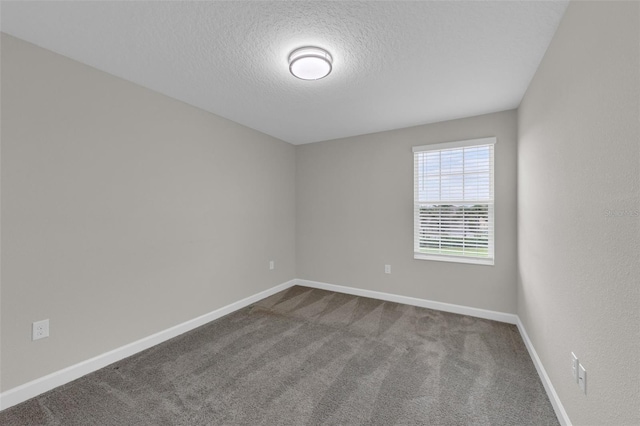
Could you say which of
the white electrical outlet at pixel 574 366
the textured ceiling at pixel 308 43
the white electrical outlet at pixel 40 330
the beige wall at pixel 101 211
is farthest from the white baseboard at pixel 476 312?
the white electrical outlet at pixel 40 330

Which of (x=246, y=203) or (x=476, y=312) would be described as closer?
(x=476, y=312)

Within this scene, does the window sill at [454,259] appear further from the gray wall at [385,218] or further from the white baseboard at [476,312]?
the white baseboard at [476,312]

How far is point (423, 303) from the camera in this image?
3.49 meters

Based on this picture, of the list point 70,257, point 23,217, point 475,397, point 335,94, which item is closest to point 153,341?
point 70,257

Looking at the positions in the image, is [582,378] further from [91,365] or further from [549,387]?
[91,365]

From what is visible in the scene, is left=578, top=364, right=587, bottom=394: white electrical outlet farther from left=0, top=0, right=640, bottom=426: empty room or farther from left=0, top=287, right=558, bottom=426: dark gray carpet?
left=0, top=287, right=558, bottom=426: dark gray carpet

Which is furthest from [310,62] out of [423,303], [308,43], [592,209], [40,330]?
[423,303]

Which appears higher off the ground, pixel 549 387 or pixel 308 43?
pixel 308 43

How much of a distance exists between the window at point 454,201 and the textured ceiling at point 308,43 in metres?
0.66

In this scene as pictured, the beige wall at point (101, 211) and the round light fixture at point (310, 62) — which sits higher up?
the round light fixture at point (310, 62)

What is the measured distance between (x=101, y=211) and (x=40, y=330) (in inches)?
36.6

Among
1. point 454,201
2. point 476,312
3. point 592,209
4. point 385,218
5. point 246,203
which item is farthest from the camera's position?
point 385,218

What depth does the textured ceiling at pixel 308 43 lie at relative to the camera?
1537 millimetres

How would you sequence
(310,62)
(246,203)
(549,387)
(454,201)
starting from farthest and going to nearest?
(246,203)
(454,201)
(310,62)
(549,387)
